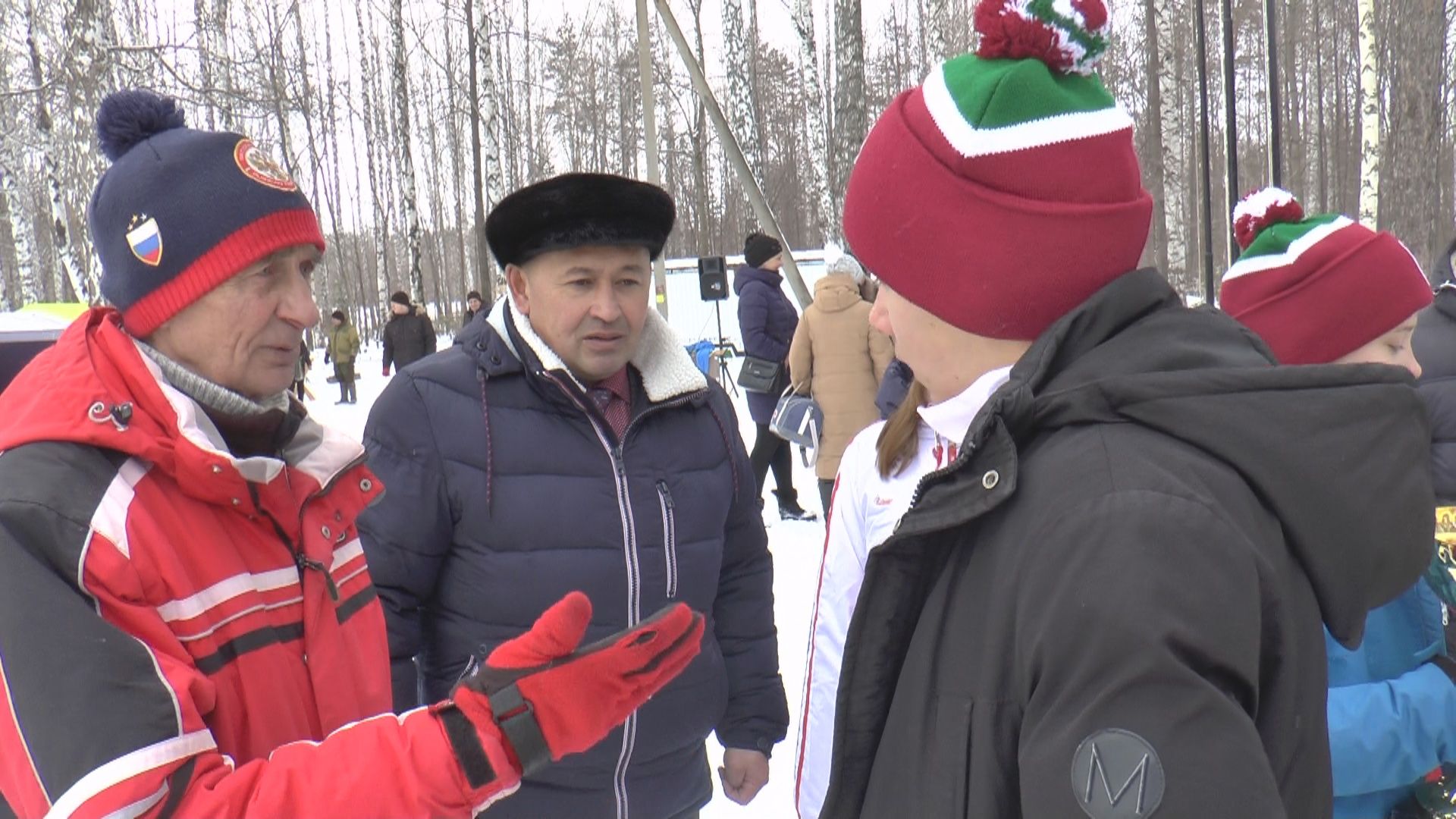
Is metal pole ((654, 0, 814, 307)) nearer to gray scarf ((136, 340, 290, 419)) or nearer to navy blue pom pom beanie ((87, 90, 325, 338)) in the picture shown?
navy blue pom pom beanie ((87, 90, 325, 338))

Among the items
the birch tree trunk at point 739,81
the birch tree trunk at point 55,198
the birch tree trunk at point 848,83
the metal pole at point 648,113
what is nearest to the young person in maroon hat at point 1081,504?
the metal pole at point 648,113

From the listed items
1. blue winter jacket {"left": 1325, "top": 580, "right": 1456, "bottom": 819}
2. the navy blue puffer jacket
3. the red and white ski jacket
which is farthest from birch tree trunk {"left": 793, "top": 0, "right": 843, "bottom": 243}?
the red and white ski jacket

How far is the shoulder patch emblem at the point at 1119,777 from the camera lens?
727 millimetres

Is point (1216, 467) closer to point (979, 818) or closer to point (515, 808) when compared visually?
point (979, 818)

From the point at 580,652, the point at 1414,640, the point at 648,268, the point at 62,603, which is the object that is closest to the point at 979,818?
the point at 580,652

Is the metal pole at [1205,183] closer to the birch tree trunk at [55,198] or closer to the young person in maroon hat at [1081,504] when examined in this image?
the young person in maroon hat at [1081,504]

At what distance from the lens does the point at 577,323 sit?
208cm

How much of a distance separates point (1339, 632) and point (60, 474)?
1.27m

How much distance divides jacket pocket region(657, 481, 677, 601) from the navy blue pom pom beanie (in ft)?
A: 2.87

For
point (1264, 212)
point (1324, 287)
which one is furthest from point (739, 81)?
point (1324, 287)

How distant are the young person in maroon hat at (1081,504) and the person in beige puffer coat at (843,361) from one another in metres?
4.62

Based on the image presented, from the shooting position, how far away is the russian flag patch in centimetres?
136

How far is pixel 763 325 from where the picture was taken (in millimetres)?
6746

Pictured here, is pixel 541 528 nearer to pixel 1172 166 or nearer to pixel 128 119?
pixel 128 119
